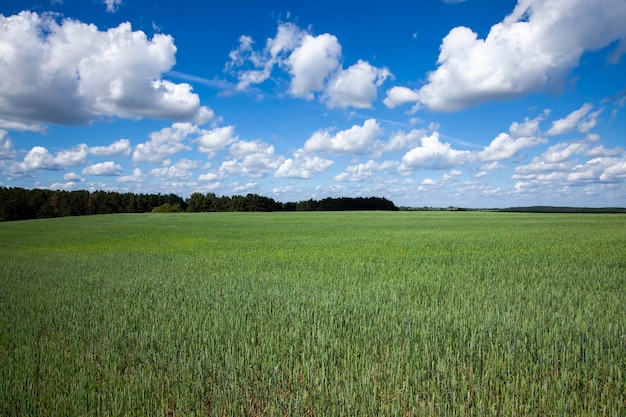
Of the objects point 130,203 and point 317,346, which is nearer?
point 317,346

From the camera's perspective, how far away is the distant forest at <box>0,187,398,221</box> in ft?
317

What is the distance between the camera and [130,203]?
120312 mm

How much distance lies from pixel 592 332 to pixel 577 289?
4.65 m

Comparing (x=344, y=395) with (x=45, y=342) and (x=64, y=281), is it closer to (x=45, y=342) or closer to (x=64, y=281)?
(x=45, y=342)

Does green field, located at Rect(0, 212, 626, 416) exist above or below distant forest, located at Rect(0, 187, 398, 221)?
below

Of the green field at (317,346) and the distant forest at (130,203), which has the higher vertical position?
the distant forest at (130,203)

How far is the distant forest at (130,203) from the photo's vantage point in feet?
317

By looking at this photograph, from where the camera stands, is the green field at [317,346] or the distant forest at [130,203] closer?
the green field at [317,346]

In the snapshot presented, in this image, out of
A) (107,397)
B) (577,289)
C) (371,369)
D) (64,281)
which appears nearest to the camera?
(107,397)

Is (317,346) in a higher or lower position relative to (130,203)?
lower

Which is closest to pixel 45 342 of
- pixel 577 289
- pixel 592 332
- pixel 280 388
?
pixel 280 388

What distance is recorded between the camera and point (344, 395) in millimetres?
4574

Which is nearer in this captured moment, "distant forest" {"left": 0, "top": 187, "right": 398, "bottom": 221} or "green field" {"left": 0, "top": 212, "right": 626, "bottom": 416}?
"green field" {"left": 0, "top": 212, "right": 626, "bottom": 416}

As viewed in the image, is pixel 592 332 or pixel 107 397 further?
pixel 592 332
